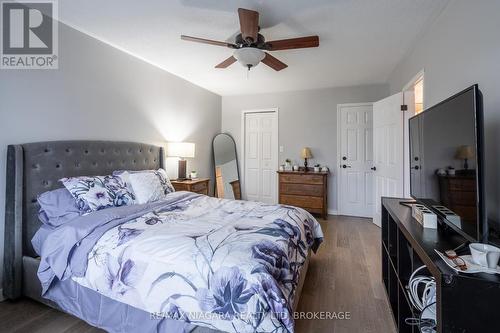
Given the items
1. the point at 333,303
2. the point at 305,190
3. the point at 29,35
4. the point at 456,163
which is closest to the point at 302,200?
the point at 305,190

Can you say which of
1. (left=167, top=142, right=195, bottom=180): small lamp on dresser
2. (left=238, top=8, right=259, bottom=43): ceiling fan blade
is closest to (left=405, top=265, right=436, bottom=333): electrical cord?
(left=238, top=8, right=259, bottom=43): ceiling fan blade

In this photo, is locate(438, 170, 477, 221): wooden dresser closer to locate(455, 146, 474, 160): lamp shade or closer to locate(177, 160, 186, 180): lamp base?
locate(455, 146, 474, 160): lamp shade

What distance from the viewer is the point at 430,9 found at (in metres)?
2.12

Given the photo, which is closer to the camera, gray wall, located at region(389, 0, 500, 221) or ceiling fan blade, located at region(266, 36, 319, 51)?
gray wall, located at region(389, 0, 500, 221)

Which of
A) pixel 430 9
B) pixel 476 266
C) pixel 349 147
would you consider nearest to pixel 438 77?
pixel 430 9

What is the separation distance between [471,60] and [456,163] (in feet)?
3.05

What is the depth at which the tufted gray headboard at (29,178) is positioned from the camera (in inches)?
75.5

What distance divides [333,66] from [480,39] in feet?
6.76

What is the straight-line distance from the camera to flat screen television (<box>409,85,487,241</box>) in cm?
107

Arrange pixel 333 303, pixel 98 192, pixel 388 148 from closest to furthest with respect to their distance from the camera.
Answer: pixel 333 303 < pixel 98 192 < pixel 388 148

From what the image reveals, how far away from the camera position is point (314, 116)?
476 cm

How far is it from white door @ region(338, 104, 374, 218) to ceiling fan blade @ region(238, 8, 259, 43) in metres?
2.97

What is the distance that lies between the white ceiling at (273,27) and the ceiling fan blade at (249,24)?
0.56ft

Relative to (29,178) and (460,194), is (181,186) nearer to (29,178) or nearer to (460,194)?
(29,178)
